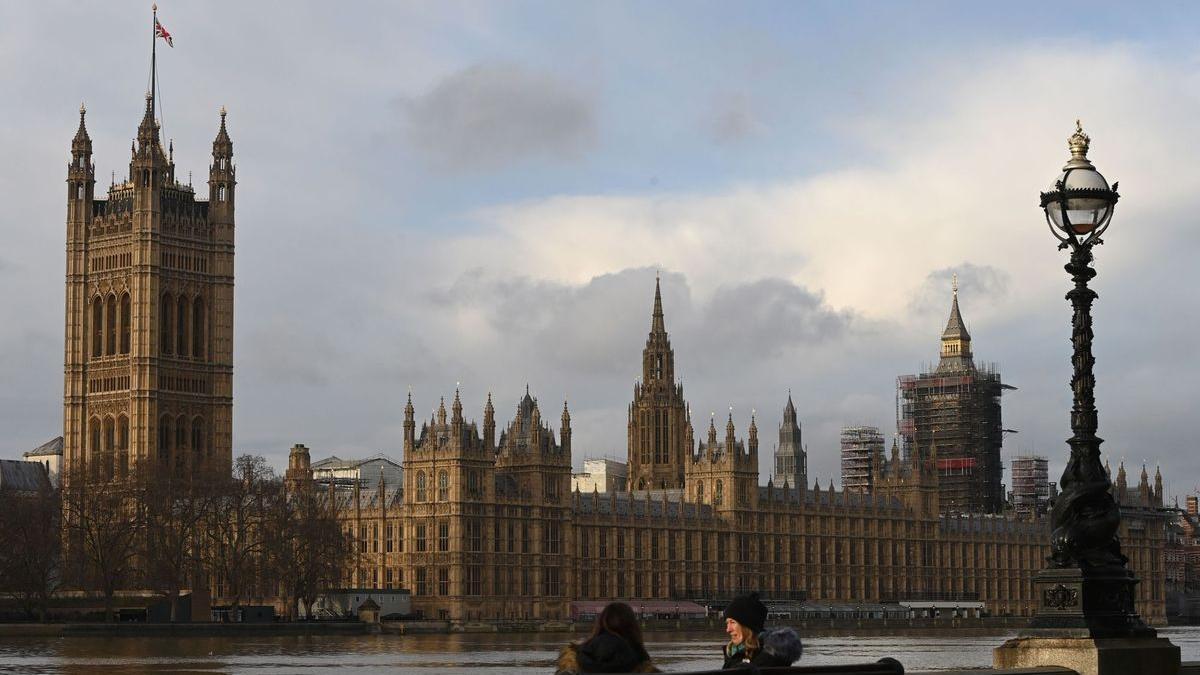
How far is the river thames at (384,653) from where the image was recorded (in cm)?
7575

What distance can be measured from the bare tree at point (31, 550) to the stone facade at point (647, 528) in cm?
2214

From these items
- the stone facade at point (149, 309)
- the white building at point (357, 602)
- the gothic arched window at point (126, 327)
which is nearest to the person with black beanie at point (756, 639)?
the white building at point (357, 602)

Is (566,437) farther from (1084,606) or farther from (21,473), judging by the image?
(1084,606)

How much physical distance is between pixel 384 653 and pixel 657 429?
90.3m

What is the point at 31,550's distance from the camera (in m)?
118

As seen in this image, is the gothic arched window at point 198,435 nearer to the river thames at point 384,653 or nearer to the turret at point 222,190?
the turret at point 222,190

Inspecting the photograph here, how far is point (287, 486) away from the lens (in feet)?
469

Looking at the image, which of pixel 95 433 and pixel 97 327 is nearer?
pixel 95 433

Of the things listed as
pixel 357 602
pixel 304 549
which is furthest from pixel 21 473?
pixel 304 549

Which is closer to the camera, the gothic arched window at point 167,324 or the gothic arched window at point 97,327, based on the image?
the gothic arched window at point 167,324

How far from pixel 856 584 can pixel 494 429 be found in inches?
1925

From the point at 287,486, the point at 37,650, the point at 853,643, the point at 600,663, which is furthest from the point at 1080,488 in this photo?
the point at 287,486

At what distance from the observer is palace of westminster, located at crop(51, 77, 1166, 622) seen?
474 feet

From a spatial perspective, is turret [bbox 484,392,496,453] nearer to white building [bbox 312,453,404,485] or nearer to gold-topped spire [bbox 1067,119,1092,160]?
white building [bbox 312,453,404,485]
